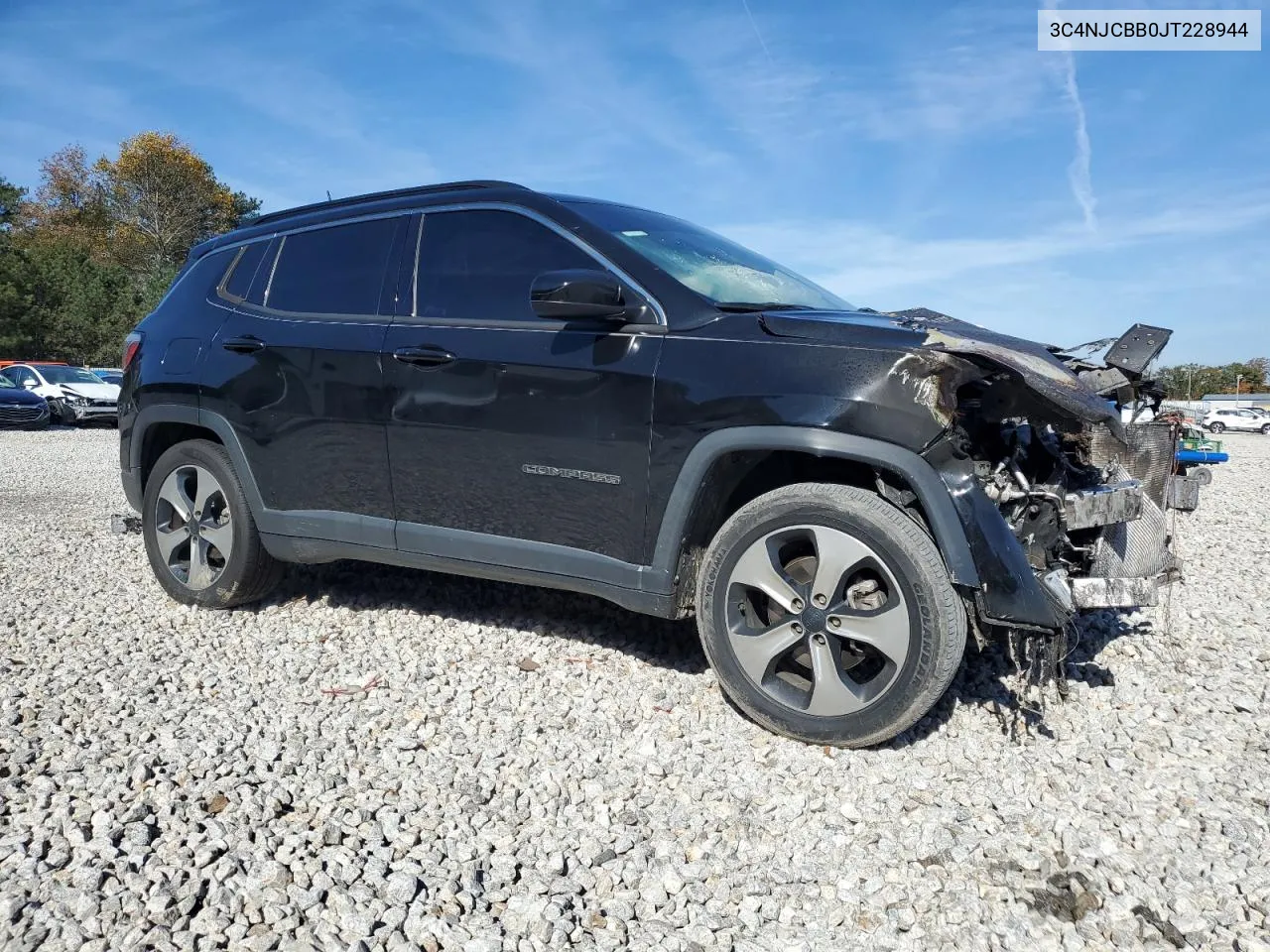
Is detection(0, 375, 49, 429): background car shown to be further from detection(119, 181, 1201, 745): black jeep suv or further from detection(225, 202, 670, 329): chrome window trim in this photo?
detection(119, 181, 1201, 745): black jeep suv

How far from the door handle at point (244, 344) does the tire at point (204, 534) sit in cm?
51

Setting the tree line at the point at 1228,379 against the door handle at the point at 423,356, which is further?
the tree line at the point at 1228,379

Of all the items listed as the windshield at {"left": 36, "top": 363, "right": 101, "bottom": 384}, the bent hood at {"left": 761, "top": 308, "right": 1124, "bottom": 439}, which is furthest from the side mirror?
the windshield at {"left": 36, "top": 363, "right": 101, "bottom": 384}

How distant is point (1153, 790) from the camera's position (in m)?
2.79

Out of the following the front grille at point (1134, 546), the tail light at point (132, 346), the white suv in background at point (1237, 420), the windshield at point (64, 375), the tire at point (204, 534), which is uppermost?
the white suv in background at point (1237, 420)

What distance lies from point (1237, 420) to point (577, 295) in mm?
49932

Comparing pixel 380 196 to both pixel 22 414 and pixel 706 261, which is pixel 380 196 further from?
pixel 22 414

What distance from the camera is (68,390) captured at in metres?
20.9

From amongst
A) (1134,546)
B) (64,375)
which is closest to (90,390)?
(64,375)

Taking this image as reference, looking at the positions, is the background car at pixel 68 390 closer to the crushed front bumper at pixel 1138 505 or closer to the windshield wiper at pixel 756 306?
the windshield wiper at pixel 756 306

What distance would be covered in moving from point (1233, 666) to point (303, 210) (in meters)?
4.77

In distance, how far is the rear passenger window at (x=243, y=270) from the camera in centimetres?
445

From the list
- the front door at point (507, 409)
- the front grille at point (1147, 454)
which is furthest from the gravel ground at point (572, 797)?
the front grille at point (1147, 454)

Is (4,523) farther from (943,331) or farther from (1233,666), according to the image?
(1233,666)
